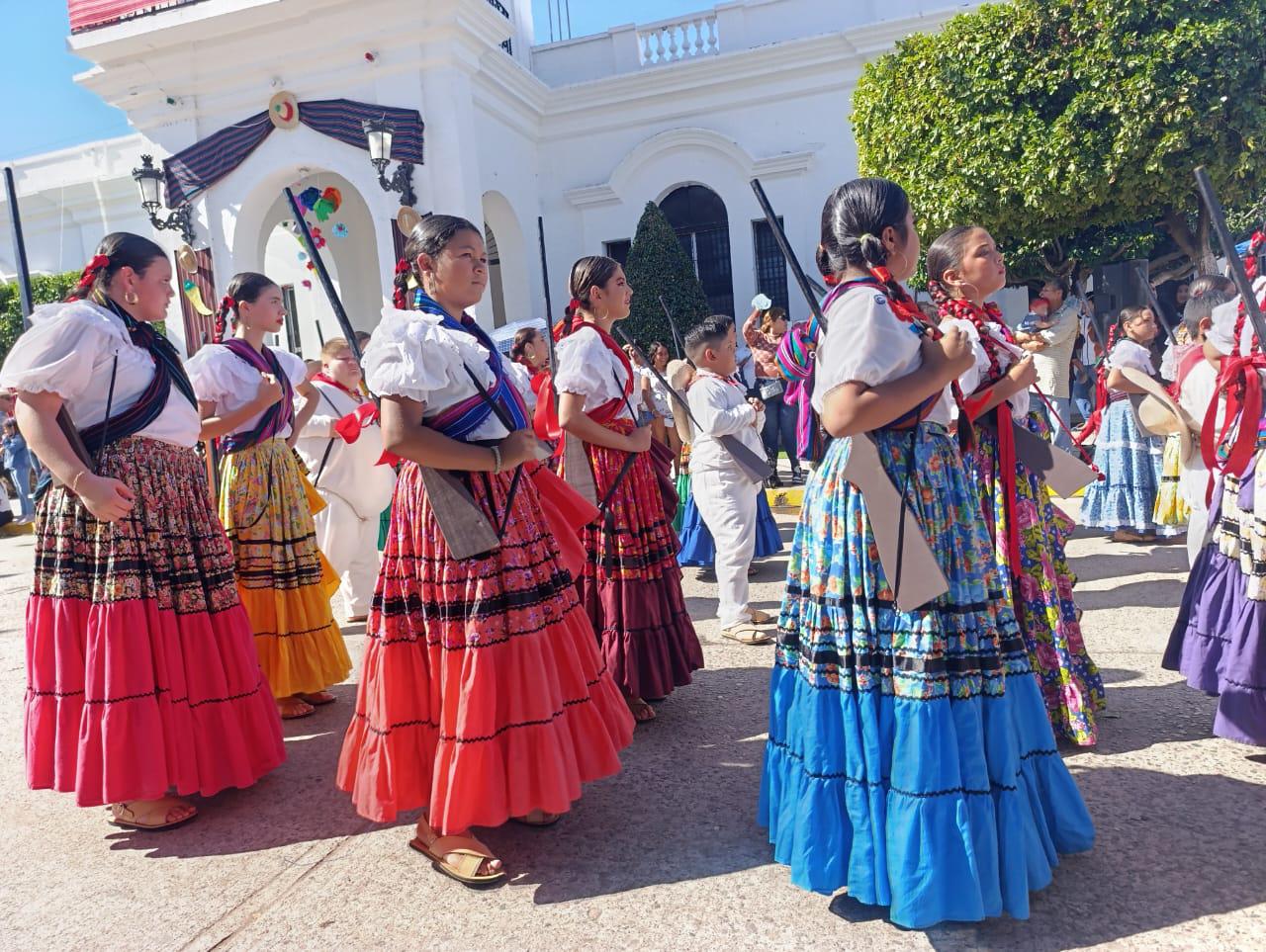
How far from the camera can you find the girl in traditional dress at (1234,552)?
3.06m

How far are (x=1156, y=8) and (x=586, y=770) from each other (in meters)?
12.5

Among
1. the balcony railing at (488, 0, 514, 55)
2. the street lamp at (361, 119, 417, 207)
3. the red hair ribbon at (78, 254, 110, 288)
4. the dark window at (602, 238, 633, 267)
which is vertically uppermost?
the balcony railing at (488, 0, 514, 55)

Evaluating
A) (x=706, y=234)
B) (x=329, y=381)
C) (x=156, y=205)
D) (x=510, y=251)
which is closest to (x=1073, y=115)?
(x=706, y=234)

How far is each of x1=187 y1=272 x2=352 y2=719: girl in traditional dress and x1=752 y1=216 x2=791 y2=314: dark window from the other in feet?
41.3

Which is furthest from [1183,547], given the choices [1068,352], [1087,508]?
[1068,352]

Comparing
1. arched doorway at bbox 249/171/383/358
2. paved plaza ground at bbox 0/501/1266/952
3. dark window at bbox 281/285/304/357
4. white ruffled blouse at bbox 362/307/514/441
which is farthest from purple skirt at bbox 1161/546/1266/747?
dark window at bbox 281/285/304/357

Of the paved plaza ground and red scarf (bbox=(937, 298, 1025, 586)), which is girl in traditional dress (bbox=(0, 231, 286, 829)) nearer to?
the paved plaza ground

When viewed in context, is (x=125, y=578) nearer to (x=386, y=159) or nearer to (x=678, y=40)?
(x=386, y=159)

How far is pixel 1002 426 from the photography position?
318cm

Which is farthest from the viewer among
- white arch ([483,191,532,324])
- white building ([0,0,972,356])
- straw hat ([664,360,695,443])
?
white arch ([483,191,532,324])

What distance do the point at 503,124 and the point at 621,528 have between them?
13.0m

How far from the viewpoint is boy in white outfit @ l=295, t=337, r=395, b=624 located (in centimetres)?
574

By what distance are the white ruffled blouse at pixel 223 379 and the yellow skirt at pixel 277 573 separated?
10.6 inches

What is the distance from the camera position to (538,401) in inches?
159
